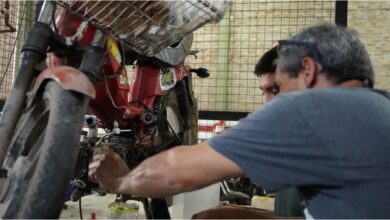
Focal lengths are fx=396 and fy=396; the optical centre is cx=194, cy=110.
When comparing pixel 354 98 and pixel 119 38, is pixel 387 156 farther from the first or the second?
pixel 119 38

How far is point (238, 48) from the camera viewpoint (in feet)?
18.6

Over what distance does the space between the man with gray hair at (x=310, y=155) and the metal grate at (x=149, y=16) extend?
1.15 feet

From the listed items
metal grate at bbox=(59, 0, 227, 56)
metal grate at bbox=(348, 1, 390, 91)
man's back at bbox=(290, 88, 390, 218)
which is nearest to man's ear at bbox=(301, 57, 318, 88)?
man's back at bbox=(290, 88, 390, 218)

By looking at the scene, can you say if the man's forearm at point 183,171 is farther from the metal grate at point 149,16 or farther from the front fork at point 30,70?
the metal grate at point 149,16

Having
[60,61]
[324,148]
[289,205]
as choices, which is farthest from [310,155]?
[289,205]

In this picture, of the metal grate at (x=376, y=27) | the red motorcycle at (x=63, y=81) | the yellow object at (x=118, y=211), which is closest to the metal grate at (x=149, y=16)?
the red motorcycle at (x=63, y=81)

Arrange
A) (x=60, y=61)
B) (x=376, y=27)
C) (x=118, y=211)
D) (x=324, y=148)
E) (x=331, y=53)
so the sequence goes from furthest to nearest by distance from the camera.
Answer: (x=376, y=27) → (x=118, y=211) → (x=60, y=61) → (x=331, y=53) → (x=324, y=148)

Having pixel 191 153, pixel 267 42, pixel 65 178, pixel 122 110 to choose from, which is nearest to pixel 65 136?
pixel 65 178

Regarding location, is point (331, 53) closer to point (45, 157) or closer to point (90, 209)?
point (45, 157)

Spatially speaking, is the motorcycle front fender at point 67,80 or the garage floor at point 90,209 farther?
the garage floor at point 90,209

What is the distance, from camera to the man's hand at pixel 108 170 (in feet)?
3.51

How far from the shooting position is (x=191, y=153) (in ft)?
2.77

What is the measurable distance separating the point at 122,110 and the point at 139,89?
1.24 feet

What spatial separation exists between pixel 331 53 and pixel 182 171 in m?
→ 0.44
